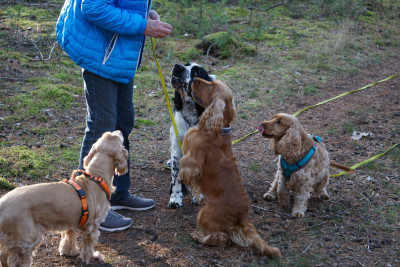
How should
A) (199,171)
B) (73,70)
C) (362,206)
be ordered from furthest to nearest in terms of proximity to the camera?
(73,70) < (362,206) < (199,171)

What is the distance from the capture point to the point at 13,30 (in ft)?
32.8

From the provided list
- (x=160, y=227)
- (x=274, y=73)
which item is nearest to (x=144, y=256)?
(x=160, y=227)

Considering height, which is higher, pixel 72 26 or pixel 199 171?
pixel 72 26

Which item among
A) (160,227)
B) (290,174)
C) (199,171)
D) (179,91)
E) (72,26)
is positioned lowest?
(160,227)

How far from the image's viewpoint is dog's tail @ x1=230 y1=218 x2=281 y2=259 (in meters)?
4.05

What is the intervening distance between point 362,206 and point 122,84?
357cm

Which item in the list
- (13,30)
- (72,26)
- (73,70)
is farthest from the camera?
(13,30)

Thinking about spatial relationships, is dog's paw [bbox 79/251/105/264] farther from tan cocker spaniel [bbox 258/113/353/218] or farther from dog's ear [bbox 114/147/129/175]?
tan cocker spaniel [bbox 258/113/353/218]

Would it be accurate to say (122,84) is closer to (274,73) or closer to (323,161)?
(323,161)

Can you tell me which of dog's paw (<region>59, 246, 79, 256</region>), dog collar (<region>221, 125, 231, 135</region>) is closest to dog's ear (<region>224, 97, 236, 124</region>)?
dog collar (<region>221, 125, 231, 135</region>)

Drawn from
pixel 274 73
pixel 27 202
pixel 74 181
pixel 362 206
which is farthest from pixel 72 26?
pixel 274 73

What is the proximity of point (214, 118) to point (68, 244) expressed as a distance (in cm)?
203

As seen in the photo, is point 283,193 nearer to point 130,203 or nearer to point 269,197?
point 269,197

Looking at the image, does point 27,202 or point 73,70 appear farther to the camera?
point 73,70
